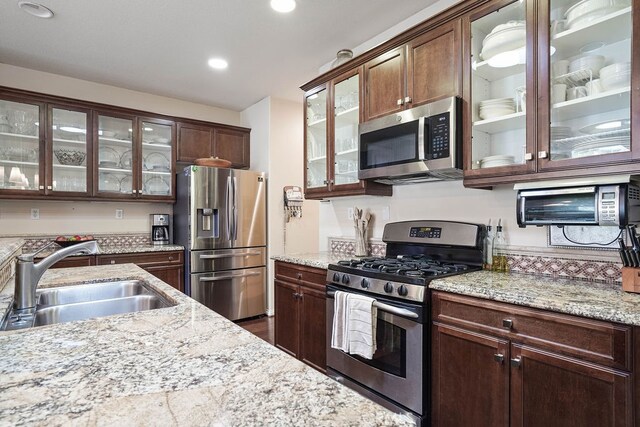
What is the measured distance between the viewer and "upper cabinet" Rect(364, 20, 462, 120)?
207cm

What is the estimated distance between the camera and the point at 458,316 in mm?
1644

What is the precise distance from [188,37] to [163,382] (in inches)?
117

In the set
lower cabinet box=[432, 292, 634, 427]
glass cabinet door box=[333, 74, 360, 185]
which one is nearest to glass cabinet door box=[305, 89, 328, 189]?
glass cabinet door box=[333, 74, 360, 185]

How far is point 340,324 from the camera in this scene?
209 cm

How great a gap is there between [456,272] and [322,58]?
243cm

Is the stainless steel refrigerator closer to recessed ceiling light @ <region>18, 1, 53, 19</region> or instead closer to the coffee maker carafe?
the coffee maker carafe

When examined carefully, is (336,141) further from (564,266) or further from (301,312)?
(564,266)

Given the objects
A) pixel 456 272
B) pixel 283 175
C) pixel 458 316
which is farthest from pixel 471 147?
pixel 283 175

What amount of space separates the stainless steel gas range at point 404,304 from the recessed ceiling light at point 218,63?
7.74 feet

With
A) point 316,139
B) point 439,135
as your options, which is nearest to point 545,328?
point 439,135

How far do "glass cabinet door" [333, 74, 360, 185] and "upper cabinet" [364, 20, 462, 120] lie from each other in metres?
0.21

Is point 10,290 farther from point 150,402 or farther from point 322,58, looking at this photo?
point 322,58

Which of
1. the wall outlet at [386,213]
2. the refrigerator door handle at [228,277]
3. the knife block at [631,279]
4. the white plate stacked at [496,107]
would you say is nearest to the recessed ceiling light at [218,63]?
the wall outlet at [386,213]

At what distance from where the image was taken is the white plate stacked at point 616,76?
4.91ft
